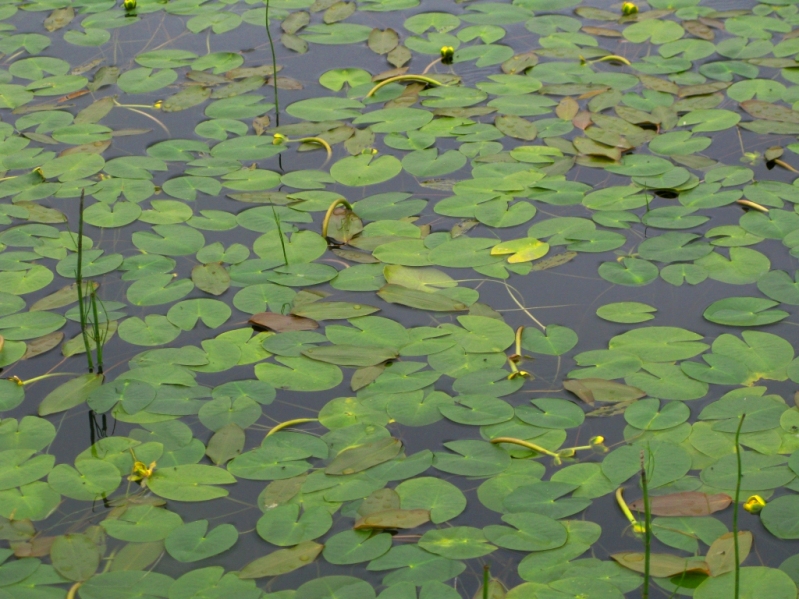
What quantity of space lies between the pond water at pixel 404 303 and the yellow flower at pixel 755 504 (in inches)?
1.1

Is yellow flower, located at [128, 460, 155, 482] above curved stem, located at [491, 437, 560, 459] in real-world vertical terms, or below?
below

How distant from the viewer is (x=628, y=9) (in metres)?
4.30

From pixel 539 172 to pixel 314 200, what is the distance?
82 cm

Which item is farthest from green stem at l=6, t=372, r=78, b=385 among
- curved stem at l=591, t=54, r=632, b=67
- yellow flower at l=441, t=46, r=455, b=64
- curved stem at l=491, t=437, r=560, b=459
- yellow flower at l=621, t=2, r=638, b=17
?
yellow flower at l=621, t=2, r=638, b=17

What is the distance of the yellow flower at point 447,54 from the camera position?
13.3ft

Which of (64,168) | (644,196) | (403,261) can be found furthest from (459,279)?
(64,168)

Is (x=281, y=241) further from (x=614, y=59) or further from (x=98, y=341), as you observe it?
(x=614, y=59)

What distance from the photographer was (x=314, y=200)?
130 inches

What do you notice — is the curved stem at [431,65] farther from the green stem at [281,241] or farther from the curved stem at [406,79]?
the green stem at [281,241]

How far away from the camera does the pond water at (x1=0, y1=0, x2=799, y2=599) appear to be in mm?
2133

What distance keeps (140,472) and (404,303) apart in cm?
94

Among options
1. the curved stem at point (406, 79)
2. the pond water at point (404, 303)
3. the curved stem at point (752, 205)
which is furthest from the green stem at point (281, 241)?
the curved stem at point (752, 205)

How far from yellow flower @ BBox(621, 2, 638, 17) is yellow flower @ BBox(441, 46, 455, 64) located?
870 mm

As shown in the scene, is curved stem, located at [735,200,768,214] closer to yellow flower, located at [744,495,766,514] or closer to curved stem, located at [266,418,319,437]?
yellow flower, located at [744,495,766,514]
